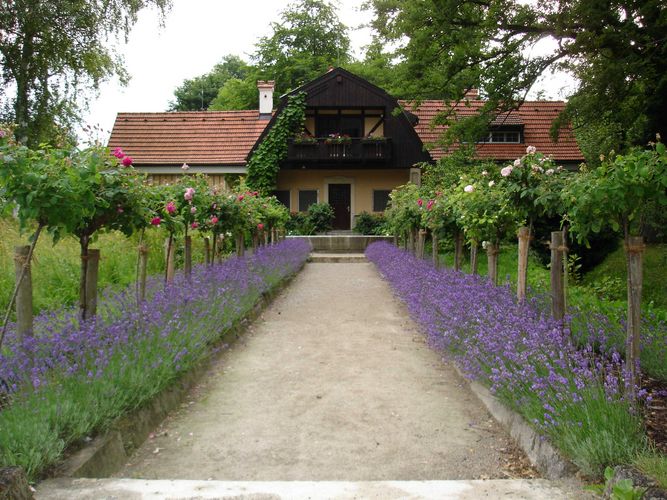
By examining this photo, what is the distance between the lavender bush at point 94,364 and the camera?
3094 millimetres

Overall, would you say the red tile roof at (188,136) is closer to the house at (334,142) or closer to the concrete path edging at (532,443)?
the house at (334,142)

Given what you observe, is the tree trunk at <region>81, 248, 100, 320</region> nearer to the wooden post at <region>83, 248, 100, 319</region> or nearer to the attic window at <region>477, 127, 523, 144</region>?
the wooden post at <region>83, 248, 100, 319</region>

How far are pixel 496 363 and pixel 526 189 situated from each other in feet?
6.54

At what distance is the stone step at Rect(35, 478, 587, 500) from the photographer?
9.35 feet

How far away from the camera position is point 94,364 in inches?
159

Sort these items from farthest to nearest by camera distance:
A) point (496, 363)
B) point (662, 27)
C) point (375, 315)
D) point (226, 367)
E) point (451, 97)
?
point (451, 97) < point (662, 27) < point (375, 315) < point (226, 367) < point (496, 363)

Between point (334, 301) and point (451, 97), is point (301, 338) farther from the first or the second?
point (451, 97)

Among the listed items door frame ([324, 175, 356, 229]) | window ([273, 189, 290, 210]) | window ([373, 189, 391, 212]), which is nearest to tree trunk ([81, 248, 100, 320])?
window ([273, 189, 290, 210])

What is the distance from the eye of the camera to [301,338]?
24.6 feet

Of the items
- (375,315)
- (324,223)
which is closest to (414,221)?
(375,315)

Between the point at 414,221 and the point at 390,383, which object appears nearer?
the point at 390,383

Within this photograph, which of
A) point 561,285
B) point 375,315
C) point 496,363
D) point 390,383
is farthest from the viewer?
point 375,315

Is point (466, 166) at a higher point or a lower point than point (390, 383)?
higher

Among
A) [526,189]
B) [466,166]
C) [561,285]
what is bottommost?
[561,285]
